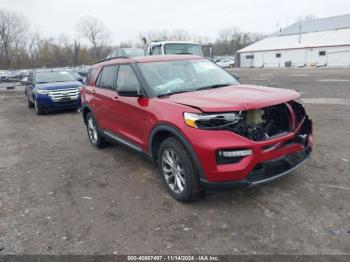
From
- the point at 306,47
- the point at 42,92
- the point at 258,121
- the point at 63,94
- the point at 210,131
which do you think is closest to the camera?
the point at 210,131

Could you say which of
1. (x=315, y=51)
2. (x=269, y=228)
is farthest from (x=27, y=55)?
(x=269, y=228)

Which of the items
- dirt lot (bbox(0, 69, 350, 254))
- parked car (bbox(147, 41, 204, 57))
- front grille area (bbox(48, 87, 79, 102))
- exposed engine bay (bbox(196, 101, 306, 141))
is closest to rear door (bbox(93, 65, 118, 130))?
dirt lot (bbox(0, 69, 350, 254))

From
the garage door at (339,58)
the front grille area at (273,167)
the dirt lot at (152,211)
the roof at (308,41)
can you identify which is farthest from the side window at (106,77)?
the roof at (308,41)

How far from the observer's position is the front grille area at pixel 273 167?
3.39 meters

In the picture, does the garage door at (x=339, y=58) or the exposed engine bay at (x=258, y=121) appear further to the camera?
the garage door at (x=339, y=58)

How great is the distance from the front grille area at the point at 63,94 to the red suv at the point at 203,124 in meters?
6.44

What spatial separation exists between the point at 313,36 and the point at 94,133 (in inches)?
1937

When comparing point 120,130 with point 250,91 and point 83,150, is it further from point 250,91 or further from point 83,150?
point 250,91

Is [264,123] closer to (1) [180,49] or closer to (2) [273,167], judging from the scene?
→ (2) [273,167]

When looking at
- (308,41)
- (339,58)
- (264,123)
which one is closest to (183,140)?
(264,123)

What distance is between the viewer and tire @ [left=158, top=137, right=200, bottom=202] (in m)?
3.57

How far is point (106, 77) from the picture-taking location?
5719 millimetres

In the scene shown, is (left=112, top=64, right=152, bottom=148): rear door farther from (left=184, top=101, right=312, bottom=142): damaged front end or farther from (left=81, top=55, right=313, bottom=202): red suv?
(left=184, top=101, right=312, bottom=142): damaged front end

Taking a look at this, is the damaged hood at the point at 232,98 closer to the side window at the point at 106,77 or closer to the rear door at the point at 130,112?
the rear door at the point at 130,112
